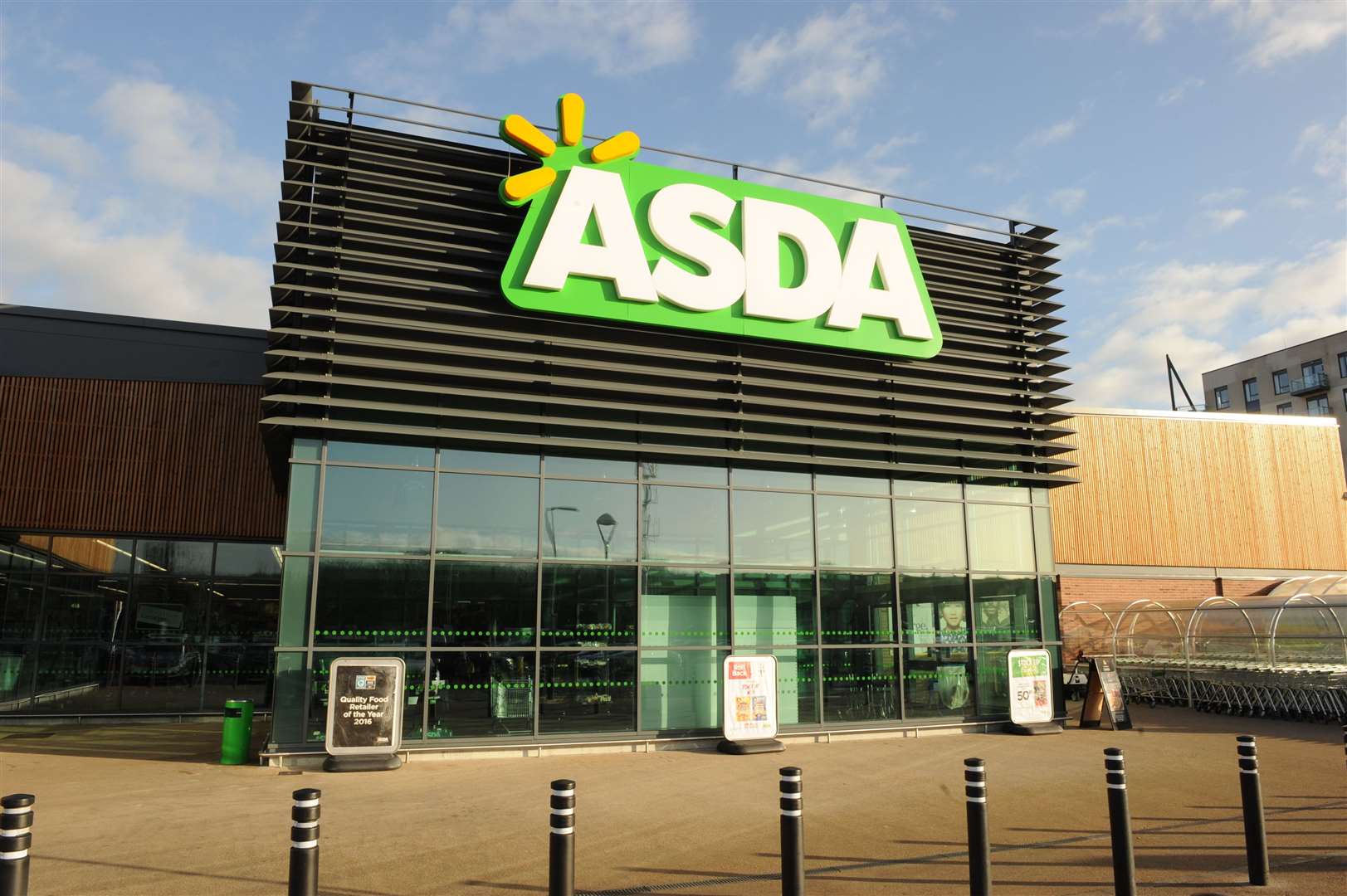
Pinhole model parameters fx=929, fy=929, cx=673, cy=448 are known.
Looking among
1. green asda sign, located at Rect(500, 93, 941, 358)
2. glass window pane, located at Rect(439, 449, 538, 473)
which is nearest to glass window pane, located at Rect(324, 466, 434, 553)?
glass window pane, located at Rect(439, 449, 538, 473)

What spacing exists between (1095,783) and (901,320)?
8.04 meters

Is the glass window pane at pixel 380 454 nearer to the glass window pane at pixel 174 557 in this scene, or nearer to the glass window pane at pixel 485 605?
the glass window pane at pixel 485 605

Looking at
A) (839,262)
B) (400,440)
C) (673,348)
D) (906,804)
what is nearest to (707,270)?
(673,348)

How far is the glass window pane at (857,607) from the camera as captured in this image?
1556cm

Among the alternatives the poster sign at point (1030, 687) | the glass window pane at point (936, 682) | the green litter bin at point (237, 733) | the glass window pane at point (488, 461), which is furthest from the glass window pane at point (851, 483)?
the green litter bin at point (237, 733)

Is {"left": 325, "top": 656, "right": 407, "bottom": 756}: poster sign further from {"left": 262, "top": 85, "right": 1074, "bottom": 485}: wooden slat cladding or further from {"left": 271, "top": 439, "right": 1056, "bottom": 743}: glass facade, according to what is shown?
{"left": 262, "top": 85, "right": 1074, "bottom": 485}: wooden slat cladding

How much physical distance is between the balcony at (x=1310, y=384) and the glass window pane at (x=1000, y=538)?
61.8 metres

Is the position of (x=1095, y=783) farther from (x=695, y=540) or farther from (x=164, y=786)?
(x=164, y=786)

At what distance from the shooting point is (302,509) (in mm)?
12898

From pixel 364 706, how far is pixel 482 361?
521cm

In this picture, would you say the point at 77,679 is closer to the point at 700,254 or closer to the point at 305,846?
the point at 700,254

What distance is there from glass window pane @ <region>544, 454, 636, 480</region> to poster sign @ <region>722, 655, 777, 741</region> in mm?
3319

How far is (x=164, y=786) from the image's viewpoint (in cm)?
1096

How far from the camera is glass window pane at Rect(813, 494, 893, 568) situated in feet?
51.7
